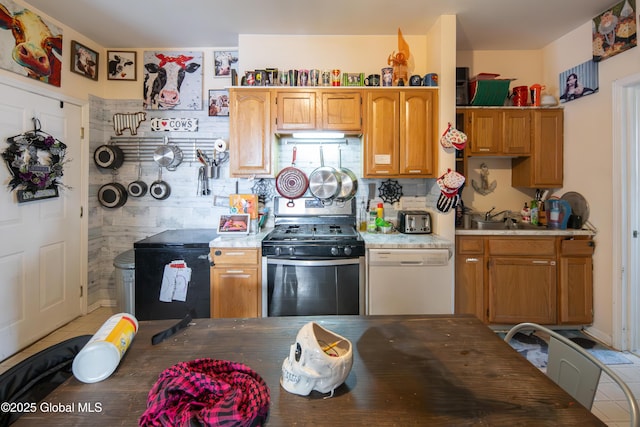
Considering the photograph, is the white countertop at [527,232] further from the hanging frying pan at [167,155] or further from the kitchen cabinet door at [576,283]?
the hanging frying pan at [167,155]

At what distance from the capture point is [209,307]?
101 inches

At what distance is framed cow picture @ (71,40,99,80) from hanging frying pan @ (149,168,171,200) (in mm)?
1137

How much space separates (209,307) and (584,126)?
3629mm

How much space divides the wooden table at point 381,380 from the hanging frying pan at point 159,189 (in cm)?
237

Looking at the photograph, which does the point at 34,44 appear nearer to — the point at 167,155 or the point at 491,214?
the point at 167,155

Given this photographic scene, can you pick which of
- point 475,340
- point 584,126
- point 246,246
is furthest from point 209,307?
point 584,126

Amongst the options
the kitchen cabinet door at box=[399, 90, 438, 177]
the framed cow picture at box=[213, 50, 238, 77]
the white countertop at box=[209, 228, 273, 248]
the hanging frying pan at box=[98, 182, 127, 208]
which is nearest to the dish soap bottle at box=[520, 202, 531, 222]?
the kitchen cabinet door at box=[399, 90, 438, 177]

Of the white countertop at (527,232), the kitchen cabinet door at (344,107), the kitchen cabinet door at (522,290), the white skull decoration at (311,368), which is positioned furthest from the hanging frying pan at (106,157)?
the kitchen cabinet door at (522,290)

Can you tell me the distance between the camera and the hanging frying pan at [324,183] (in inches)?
118

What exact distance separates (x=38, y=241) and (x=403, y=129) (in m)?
3.26

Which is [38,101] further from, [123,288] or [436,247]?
[436,247]

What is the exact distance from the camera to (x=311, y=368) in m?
0.72

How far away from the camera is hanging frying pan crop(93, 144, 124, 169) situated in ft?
10.2

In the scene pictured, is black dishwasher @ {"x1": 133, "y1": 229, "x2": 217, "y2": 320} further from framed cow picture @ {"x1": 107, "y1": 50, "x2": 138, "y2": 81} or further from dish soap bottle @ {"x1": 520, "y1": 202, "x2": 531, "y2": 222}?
dish soap bottle @ {"x1": 520, "y1": 202, "x2": 531, "y2": 222}
